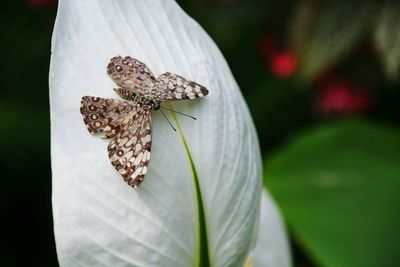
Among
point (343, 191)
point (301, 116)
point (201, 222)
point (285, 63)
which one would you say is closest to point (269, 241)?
point (201, 222)

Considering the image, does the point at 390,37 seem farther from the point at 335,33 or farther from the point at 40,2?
the point at 40,2

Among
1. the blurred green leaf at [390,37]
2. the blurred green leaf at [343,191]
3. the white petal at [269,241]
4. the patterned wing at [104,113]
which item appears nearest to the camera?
the patterned wing at [104,113]

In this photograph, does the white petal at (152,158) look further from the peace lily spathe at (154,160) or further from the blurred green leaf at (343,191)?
the blurred green leaf at (343,191)

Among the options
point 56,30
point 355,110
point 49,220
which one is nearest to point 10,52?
point 49,220

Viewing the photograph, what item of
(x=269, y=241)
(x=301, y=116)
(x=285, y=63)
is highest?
(x=269, y=241)

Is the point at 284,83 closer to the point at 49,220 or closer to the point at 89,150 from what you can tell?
the point at 49,220

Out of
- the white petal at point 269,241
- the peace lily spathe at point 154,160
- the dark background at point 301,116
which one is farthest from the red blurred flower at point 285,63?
the peace lily spathe at point 154,160
